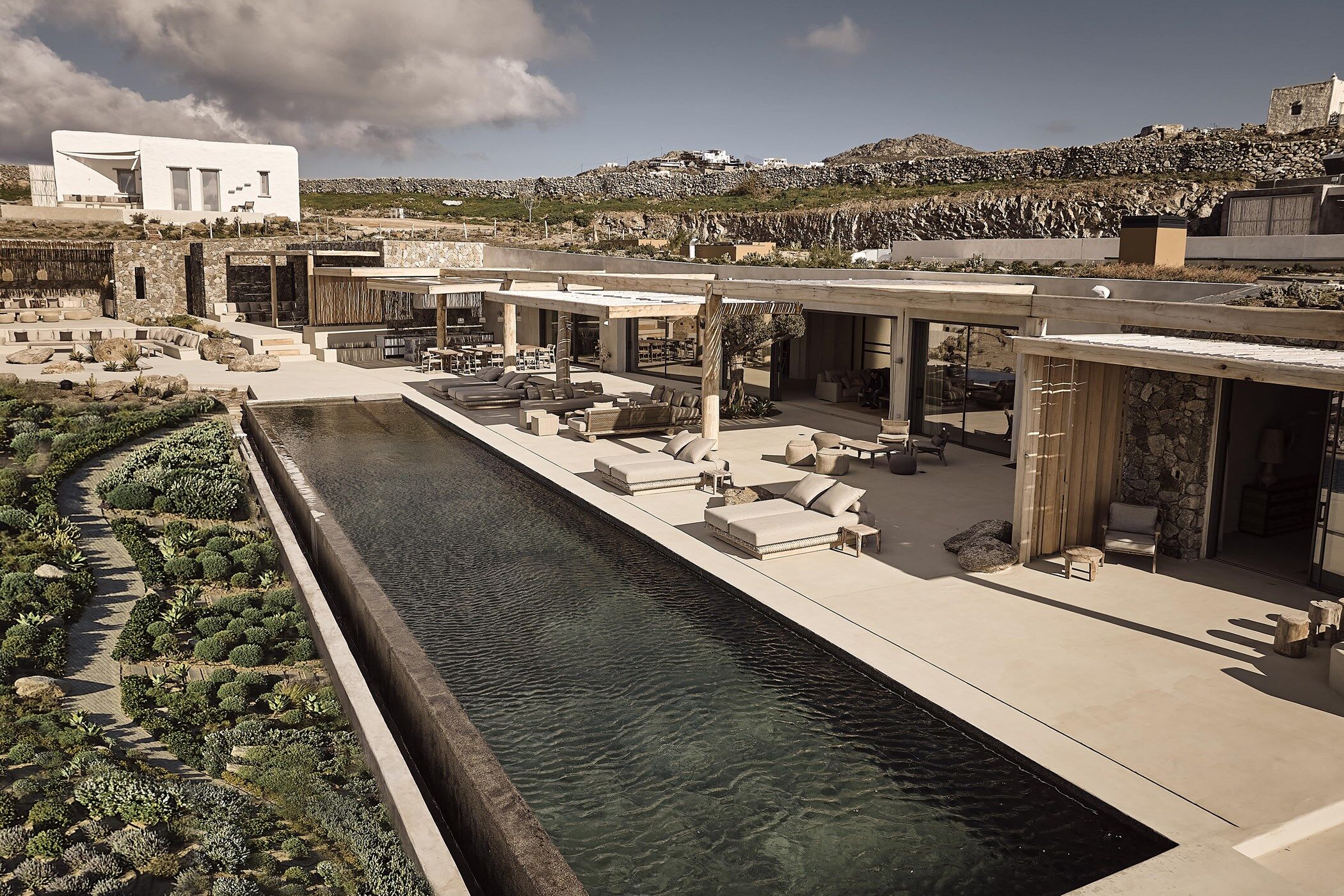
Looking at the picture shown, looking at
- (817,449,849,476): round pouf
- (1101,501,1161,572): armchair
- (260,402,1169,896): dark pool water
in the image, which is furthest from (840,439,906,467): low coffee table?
(260,402,1169,896): dark pool water

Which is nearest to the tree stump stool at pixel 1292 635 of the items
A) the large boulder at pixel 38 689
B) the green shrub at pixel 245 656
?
the green shrub at pixel 245 656

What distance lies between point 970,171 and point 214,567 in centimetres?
4915

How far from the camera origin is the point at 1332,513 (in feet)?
29.9

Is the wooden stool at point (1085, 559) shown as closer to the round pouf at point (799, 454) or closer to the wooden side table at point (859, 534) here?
the wooden side table at point (859, 534)

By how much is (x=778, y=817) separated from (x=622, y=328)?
2157 centimetres

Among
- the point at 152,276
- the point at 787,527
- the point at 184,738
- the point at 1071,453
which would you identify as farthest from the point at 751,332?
Answer: the point at 152,276

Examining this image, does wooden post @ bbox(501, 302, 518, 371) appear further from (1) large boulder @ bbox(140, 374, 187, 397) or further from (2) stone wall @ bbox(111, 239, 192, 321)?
(2) stone wall @ bbox(111, 239, 192, 321)

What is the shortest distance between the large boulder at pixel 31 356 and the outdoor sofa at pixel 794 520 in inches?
881

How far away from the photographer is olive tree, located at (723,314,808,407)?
63.9 ft

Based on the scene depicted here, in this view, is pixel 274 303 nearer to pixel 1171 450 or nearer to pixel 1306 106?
pixel 1171 450

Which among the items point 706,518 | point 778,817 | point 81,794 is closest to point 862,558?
point 706,518

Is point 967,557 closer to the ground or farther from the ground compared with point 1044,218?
closer to the ground

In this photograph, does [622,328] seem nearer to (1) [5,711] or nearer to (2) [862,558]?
(2) [862,558]

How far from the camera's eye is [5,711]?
275 inches
